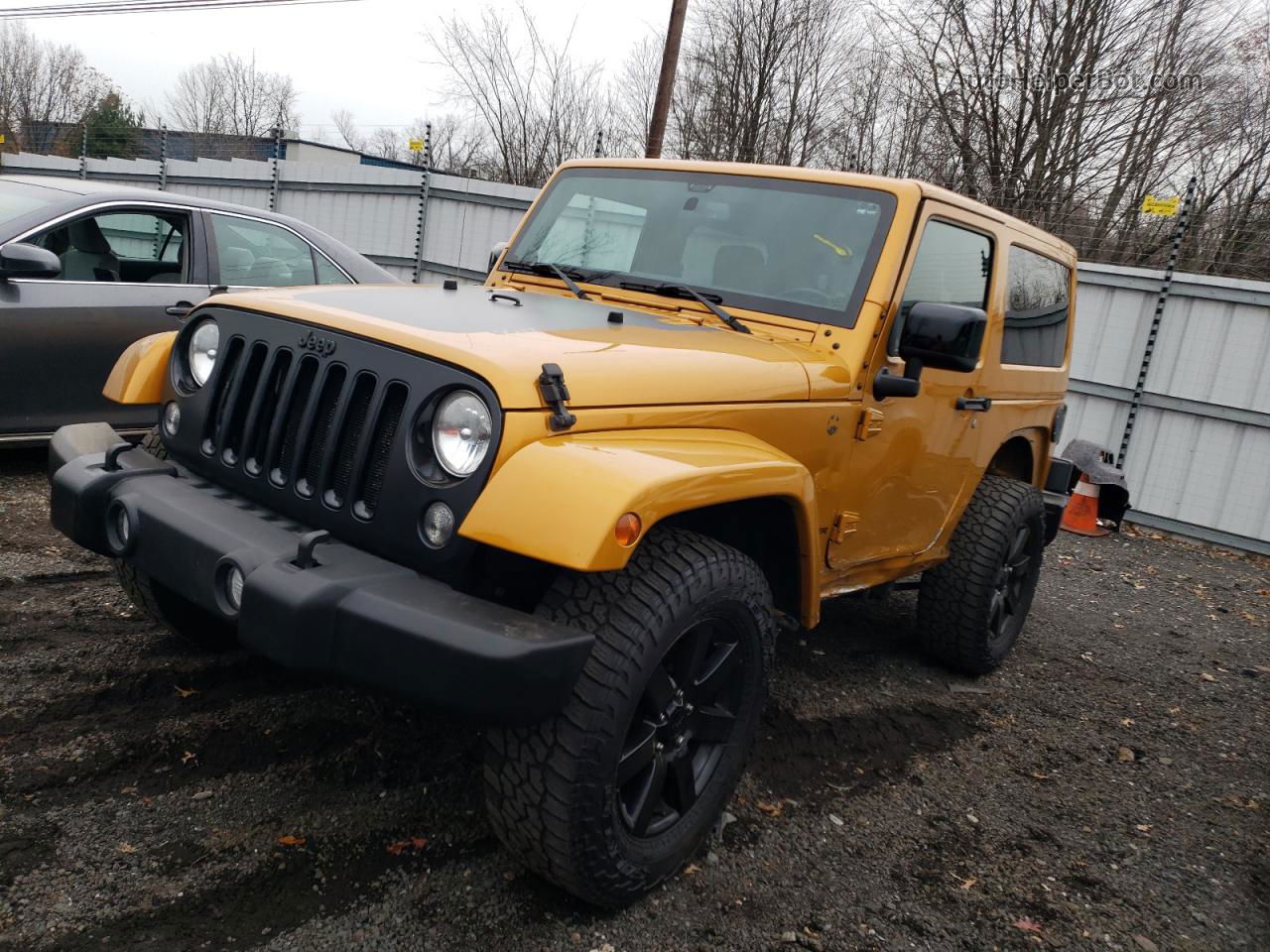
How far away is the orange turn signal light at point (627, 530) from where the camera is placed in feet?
6.63

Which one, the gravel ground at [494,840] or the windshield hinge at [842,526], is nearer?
the gravel ground at [494,840]

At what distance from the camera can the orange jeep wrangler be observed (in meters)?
2.05

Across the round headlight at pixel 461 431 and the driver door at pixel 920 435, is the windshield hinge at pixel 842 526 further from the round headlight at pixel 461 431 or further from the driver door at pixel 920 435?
the round headlight at pixel 461 431

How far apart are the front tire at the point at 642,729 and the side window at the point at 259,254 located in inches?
163

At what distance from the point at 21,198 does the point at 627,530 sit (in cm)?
471

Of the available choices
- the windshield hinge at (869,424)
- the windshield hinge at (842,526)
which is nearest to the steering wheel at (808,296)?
the windshield hinge at (869,424)

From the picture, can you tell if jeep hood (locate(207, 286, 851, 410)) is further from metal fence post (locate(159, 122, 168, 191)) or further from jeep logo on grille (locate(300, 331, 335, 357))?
metal fence post (locate(159, 122, 168, 191))

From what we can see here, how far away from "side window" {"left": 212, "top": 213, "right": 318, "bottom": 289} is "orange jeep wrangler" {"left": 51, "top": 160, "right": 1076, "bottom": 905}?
2.64 metres

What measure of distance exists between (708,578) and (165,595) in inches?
78.1

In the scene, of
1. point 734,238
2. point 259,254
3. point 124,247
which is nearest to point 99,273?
point 124,247

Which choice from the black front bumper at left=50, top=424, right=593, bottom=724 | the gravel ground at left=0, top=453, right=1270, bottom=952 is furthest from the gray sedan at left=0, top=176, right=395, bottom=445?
the black front bumper at left=50, top=424, right=593, bottom=724

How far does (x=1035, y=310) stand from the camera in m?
4.44

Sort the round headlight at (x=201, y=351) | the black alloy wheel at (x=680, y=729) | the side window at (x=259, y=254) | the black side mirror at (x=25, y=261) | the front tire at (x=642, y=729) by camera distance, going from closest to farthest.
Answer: the front tire at (x=642, y=729) < the black alloy wheel at (x=680, y=729) < the round headlight at (x=201, y=351) < the black side mirror at (x=25, y=261) < the side window at (x=259, y=254)

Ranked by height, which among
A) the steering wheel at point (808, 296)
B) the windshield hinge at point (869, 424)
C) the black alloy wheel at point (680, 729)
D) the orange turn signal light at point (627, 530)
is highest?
the steering wheel at point (808, 296)
